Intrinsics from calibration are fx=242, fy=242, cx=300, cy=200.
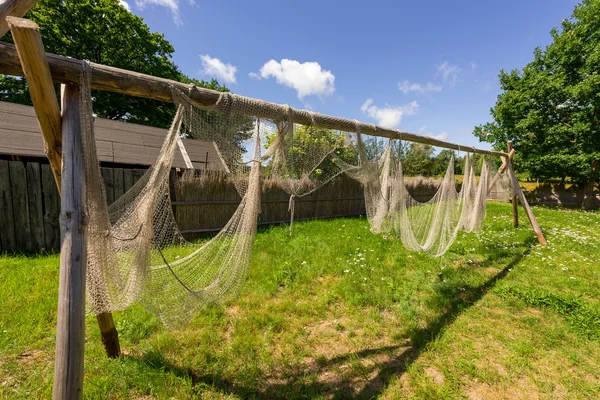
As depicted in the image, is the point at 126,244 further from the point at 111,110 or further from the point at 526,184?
the point at 526,184

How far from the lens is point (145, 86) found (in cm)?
157

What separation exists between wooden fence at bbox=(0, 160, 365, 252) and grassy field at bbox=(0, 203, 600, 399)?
66 cm

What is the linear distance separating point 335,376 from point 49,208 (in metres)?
5.29

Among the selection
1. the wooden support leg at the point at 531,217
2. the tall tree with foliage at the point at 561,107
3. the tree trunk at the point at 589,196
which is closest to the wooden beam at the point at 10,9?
the wooden support leg at the point at 531,217

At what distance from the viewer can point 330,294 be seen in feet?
10.1

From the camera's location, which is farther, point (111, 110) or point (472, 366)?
point (111, 110)

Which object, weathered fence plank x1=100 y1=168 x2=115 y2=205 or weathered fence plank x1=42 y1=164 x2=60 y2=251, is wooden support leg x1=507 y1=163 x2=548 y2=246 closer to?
weathered fence plank x1=100 y1=168 x2=115 y2=205

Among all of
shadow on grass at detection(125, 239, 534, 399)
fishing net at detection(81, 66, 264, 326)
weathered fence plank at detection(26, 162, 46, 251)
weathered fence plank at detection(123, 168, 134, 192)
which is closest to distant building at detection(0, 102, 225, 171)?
weathered fence plank at detection(26, 162, 46, 251)

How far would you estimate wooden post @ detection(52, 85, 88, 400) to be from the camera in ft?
3.78

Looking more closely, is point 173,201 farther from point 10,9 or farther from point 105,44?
point 105,44

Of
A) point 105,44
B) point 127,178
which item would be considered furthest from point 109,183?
point 105,44

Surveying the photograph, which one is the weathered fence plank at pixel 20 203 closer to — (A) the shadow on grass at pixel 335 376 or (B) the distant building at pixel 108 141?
(B) the distant building at pixel 108 141

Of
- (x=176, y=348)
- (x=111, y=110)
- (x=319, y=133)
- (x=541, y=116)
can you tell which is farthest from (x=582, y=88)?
(x=111, y=110)

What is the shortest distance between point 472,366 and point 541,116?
16.7 m
